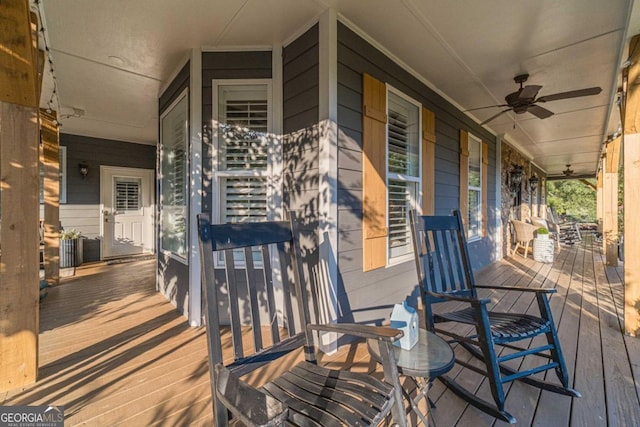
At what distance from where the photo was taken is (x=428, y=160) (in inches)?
140

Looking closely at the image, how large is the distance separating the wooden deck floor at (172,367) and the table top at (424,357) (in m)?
0.44

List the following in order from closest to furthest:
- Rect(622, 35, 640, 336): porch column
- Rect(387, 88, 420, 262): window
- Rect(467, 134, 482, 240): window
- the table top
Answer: the table top → Rect(622, 35, 640, 336): porch column → Rect(387, 88, 420, 262): window → Rect(467, 134, 482, 240): window

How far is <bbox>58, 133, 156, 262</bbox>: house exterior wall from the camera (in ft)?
18.2

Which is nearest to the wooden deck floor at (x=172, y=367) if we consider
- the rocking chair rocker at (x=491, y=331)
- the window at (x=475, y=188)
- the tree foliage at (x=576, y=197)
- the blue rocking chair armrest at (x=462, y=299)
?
the rocking chair rocker at (x=491, y=331)

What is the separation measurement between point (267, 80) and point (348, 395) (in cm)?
265

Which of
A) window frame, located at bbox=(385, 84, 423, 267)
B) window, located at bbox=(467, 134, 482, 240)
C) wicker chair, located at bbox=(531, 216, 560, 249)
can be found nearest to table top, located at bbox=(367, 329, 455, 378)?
window frame, located at bbox=(385, 84, 423, 267)

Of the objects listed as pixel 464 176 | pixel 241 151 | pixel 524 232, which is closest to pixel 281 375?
pixel 241 151

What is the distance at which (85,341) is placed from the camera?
7.95 ft

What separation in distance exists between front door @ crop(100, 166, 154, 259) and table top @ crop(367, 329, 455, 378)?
6.61 metres

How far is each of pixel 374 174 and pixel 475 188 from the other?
3276 millimetres

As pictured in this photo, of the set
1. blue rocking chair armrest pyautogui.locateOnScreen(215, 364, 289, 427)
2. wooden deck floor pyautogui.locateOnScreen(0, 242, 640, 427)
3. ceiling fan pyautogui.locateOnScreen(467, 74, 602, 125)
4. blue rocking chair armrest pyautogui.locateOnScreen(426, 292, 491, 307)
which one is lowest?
wooden deck floor pyautogui.locateOnScreen(0, 242, 640, 427)

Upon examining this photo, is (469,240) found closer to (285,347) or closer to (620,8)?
(620,8)

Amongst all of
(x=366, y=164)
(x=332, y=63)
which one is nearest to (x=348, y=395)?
(x=366, y=164)

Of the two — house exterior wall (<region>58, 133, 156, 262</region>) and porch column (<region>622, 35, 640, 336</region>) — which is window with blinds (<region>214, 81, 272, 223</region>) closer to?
porch column (<region>622, 35, 640, 336</region>)
